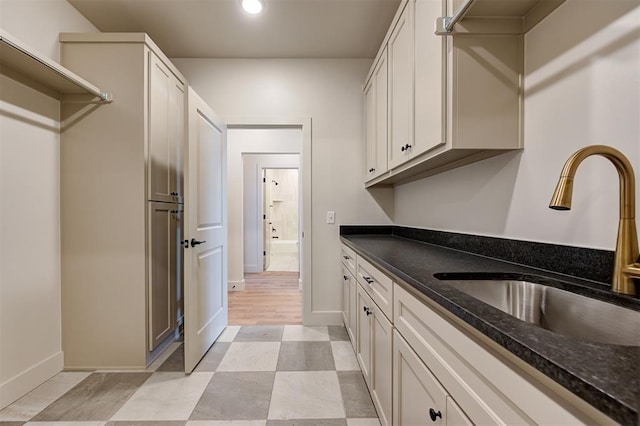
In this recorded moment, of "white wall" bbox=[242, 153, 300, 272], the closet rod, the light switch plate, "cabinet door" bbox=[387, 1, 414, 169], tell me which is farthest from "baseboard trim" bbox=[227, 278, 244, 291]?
the closet rod

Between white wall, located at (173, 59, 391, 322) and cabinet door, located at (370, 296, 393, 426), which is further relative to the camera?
white wall, located at (173, 59, 391, 322)

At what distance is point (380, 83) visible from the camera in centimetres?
215

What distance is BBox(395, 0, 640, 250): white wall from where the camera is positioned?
845mm

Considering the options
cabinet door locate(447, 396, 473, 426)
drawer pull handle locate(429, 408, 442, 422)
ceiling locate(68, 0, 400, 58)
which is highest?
ceiling locate(68, 0, 400, 58)

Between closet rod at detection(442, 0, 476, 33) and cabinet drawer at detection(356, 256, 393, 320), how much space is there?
3.37 ft

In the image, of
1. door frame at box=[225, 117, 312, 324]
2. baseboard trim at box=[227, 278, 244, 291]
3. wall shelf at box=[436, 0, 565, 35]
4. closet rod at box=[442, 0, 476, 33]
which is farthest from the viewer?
baseboard trim at box=[227, 278, 244, 291]

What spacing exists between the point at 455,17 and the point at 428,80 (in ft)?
1.00

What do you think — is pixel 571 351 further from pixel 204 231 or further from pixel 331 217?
pixel 331 217

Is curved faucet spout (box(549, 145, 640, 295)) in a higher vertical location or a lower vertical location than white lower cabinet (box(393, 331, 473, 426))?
higher

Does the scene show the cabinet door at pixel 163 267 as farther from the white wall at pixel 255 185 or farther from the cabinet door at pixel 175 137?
the white wall at pixel 255 185

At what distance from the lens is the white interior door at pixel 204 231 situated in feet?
6.41

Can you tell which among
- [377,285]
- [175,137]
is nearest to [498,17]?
[377,285]

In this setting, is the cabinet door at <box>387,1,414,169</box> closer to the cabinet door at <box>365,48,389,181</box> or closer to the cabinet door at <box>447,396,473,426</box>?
the cabinet door at <box>365,48,389,181</box>

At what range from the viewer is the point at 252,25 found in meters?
2.29
